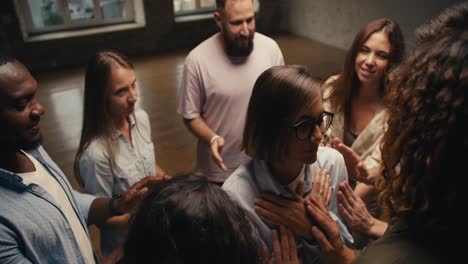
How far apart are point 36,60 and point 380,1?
6.71 m

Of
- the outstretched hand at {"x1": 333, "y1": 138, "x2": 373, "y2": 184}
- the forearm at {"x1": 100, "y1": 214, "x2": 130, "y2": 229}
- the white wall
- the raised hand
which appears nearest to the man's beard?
the outstretched hand at {"x1": 333, "y1": 138, "x2": 373, "y2": 184}

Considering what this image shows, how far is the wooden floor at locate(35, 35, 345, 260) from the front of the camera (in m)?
4.10

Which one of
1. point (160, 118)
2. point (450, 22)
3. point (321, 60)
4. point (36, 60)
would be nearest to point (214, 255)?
point (450, 22)

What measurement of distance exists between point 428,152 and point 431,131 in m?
0.05

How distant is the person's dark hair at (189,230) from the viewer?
0.85 m

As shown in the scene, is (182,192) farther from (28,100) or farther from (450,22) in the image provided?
(450,22)

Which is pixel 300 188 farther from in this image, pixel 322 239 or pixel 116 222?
pixel 116 222

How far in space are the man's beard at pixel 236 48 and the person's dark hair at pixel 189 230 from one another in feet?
4.91

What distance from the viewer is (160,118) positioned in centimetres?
495

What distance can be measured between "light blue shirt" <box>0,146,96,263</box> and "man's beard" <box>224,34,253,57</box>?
1.46 m

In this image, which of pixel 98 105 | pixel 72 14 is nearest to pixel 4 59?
pixel 98 105

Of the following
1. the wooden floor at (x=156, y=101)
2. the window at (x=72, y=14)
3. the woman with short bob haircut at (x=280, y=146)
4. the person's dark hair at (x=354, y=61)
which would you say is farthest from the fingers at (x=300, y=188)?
the window at (x=72, y=14)

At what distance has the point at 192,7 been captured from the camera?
8.52 metres

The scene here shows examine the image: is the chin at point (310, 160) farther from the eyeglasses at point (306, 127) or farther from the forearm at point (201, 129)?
the forearm at point (201, 129)
